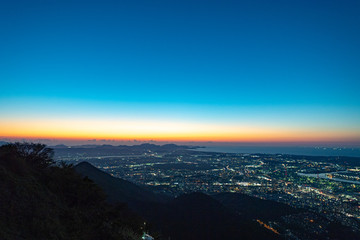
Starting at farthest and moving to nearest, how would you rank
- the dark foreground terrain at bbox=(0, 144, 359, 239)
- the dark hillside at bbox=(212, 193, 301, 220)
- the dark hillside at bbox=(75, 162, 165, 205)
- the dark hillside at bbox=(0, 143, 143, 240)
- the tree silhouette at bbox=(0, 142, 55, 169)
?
the dark hillside at bbox=(212, 193, 301, 220) → the dark hillside at bbox=(75, 162, 165, 205) → the tree silhouette at bbox=(0, 142, 55, 169) → the dark foreground terrain at bbox=(0, 144, 359, 239) → the dark hillside at bbox=(0, 143, 143, 240)

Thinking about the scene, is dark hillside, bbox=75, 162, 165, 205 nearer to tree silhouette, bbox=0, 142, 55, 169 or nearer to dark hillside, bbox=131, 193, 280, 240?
dark hillside, bbox=131, 193, 280, 240

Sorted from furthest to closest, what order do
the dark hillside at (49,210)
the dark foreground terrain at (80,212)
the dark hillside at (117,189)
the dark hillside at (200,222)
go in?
the dark hillside at (117,189)
the dark hillside at (200,222)
the dark foreground terrain at (80,212)
the dark hillside at (49,210)

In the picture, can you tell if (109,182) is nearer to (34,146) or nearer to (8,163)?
(34,146)

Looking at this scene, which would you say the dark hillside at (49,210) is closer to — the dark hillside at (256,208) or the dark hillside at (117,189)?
the dark hillside at (117,189)

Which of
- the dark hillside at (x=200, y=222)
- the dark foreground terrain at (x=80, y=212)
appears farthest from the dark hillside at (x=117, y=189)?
the dark hillside at (x=200, y=222)

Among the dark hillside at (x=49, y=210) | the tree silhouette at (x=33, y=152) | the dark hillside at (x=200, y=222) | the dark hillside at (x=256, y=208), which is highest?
the tree silhouette at (x=33, y=152)

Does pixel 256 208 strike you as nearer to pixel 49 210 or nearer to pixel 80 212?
pixel 80 212

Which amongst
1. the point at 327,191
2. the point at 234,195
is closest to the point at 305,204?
the point at 234,195

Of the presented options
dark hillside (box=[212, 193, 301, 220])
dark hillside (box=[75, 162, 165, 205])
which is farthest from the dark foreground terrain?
dark hillside (box=[212, 193, 301, 220])

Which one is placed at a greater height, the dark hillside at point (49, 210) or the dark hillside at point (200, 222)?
the dark hillside at point (49, 210)

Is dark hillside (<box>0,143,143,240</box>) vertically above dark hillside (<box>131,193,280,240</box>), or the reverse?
dark hillside (<box>0,143,143,240</box>)

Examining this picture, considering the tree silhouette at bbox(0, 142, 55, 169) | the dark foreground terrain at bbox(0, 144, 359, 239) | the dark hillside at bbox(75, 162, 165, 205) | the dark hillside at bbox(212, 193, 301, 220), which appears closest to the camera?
the dark foreground terrain at bbox(0, 144, 359, 239)
